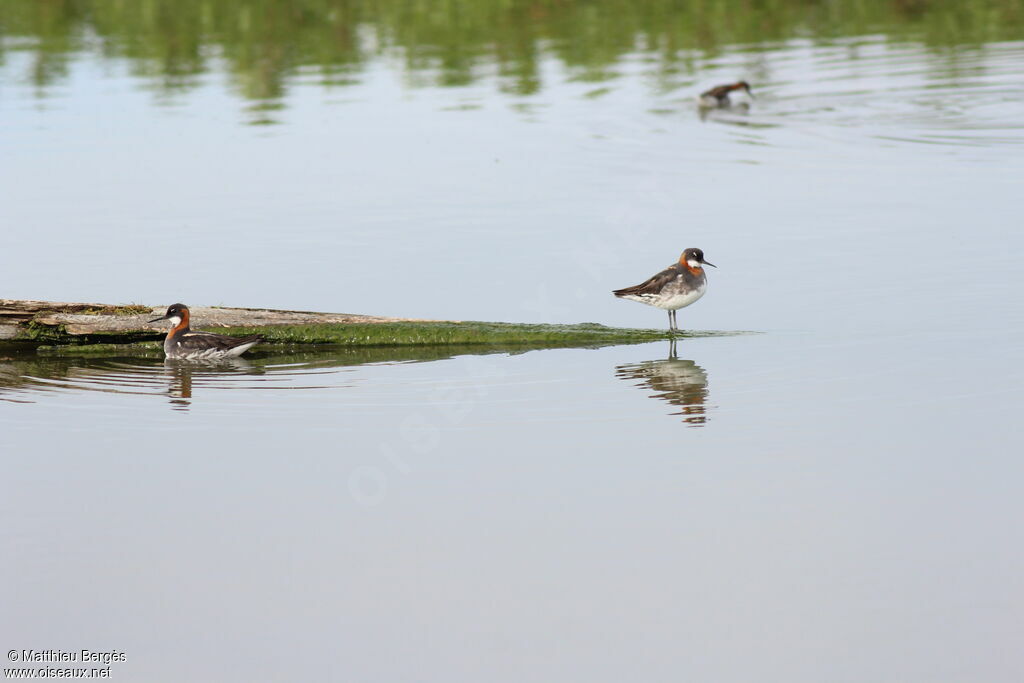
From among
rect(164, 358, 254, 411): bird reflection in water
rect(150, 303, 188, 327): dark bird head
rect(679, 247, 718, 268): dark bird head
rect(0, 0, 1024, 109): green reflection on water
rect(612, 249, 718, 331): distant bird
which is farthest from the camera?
rect(0, 0, 1024, 109): green reflection on water

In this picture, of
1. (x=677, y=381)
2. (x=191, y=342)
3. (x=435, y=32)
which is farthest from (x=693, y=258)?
(x=435, y=32)

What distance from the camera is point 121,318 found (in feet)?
56.1

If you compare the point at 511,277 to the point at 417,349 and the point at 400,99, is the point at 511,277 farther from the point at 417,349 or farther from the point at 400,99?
the point at 400,99

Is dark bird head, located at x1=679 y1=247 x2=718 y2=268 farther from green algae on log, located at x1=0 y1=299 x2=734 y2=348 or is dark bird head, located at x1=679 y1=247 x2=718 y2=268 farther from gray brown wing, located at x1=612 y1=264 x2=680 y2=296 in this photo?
green algae on log, located at x1=0 y1=299 x2=734 y2=348

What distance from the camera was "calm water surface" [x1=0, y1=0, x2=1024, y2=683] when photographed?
10.0m

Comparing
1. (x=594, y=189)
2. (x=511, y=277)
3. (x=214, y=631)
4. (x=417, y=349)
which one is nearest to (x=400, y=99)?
(x=594, y=189)

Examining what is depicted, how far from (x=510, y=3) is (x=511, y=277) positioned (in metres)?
32.0

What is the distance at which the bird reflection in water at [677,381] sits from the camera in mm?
14344

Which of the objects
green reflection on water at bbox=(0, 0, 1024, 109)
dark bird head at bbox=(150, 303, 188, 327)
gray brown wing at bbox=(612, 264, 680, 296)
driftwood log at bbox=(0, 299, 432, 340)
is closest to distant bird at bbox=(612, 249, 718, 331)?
gray brown wing at bbox=(612, 264, 680, 296)

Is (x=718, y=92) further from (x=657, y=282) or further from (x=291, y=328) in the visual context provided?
(x=291, y=328)

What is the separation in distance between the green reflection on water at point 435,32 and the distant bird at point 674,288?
1912 centimetres

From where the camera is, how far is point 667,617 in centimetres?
980

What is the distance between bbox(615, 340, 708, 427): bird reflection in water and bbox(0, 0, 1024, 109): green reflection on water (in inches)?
819

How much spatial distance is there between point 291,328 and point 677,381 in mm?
4151
